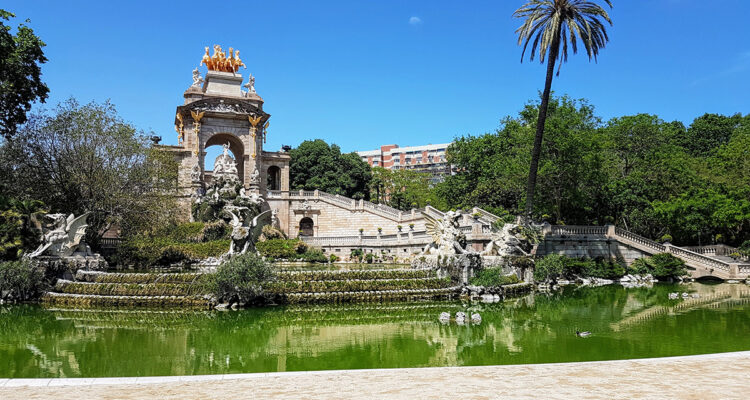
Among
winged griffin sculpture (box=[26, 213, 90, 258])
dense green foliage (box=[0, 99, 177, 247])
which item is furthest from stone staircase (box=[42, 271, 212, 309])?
dense green foliage (box=[0, 99, 177, 247])

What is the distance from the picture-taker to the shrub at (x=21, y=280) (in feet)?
61.8

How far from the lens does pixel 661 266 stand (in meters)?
28.8

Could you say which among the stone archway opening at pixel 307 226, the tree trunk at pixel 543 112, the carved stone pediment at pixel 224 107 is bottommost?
the stone archway opening at pixel 307 226

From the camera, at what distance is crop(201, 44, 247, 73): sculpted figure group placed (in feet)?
166

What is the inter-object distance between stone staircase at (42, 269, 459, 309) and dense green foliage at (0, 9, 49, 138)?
1052 centimetres

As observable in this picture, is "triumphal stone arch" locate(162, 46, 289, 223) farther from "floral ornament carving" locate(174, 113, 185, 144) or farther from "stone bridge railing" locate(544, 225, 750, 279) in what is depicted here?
"stone bridge railing" locate(544, 225, 750, 279)

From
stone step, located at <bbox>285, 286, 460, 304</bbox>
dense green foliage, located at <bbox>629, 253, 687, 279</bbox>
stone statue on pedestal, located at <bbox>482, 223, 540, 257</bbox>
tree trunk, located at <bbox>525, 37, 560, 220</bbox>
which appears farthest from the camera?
dense green foliage, located at <bbox>629, 253, 687, 279</bbox>

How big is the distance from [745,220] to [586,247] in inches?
427

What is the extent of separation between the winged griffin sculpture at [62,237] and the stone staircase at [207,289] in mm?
1422

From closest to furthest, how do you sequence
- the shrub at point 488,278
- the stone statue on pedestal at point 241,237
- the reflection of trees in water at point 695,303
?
the reflection of trees in water at point 695,303 → the shrub at point 488,278 → the stone statue on pedestal at point 241,237

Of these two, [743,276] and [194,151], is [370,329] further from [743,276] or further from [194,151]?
[194,151]

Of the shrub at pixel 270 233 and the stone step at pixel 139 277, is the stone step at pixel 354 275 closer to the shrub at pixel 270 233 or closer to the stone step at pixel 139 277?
the stone step at pixel 139 277

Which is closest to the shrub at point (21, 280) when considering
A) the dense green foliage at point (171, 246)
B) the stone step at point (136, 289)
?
the stone step at point (136, 289)

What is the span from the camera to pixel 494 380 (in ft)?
25.5
